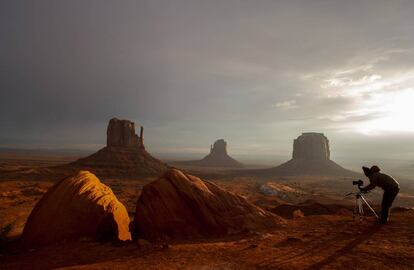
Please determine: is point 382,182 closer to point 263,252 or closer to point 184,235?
point 263,252

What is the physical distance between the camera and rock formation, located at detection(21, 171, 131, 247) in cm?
1309

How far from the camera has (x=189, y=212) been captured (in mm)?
13273

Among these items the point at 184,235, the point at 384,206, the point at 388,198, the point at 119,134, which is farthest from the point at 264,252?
the point at 119,134

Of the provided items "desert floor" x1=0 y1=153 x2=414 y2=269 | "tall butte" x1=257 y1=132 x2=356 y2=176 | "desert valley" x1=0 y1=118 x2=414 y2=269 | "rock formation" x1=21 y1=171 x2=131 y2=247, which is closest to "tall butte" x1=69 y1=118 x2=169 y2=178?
"rock formation" x1=21 y1=171 x2=131 y2=247

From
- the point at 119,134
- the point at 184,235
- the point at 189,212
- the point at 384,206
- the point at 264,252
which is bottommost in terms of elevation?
the point at 184,235

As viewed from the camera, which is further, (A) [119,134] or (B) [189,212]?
(A) [119,134]

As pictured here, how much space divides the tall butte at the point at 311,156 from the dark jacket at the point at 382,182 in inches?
5948

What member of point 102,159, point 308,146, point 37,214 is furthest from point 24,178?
point 308,146

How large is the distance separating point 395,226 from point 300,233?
Result: 4186mm

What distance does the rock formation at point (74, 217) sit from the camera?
13.1 metres

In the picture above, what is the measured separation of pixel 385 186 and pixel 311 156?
6788 inches

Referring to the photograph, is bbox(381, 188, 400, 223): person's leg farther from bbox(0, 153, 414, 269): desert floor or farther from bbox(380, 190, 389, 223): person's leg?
bbox(0, 153, 414, 269): desert floor

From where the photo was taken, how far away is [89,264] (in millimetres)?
9039

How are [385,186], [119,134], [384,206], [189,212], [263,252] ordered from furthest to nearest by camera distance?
[119,134], [189,212], [384,206], [385,186], [263,252]
